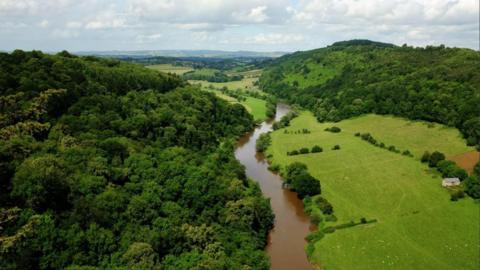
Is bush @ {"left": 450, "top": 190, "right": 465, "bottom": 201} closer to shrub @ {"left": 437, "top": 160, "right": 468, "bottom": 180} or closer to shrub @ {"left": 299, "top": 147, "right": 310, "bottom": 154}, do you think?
shrub @ {"left": 437, "top": 160, "right": 468, "bottom": 180}

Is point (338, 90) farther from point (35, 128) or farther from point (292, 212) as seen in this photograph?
point (35, 128)

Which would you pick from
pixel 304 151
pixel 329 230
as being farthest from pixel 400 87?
pixel 329 230

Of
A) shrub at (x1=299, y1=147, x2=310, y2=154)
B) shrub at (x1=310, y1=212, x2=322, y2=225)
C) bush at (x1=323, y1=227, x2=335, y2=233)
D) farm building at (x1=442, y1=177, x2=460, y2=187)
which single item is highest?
farm building at (x1=442, y1=177, x2=460, y2=187)

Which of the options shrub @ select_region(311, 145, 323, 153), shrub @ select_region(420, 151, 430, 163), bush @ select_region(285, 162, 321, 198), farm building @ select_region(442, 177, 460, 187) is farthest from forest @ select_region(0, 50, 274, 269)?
shrub @ select_region(420, 151, 430, 163)

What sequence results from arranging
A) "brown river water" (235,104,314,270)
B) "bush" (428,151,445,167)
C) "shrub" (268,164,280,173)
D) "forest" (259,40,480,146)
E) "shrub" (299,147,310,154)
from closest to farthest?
"brown river water" (235,104,314,270)
"bush" (428,151,445,167)
"shrub" (268,164,280,173)
"shrub" (299,147,310,154)
"forest" (259,40,480,146)

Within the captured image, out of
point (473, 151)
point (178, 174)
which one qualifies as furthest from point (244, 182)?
point (473, 151)

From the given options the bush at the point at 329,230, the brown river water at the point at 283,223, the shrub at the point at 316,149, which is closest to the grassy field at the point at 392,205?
the bush at the point at 329,230
